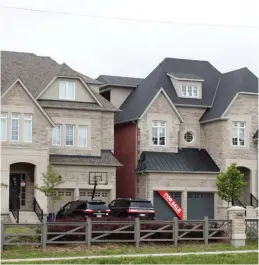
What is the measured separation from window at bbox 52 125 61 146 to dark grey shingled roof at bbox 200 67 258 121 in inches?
428

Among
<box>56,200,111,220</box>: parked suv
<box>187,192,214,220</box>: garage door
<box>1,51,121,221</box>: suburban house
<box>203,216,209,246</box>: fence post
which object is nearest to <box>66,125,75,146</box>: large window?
<box>1,51,121,221</box>: suburban house

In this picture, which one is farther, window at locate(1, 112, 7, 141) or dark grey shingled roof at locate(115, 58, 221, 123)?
dark grey shingled roof at locate(115, 58, 221, 123)

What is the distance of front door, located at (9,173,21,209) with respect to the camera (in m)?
39.9

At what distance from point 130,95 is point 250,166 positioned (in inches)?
410

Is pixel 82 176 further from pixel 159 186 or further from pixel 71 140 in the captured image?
pixel 159 186

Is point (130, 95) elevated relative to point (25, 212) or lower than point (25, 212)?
elevated

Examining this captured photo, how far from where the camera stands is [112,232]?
2678 cm

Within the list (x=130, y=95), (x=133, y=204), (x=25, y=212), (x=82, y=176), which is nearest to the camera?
(x=133, y=204)

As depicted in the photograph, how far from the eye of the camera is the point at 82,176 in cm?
4172

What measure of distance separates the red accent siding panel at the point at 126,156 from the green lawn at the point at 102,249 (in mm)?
17012

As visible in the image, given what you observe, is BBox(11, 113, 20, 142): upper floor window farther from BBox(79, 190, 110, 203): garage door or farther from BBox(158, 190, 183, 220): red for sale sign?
BBox(158, 190, 183, 220): red for sale sign

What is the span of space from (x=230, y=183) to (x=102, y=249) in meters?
17.4

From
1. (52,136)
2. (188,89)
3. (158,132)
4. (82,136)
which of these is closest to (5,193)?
(52,136)

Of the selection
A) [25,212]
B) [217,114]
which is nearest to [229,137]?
[217,114]
